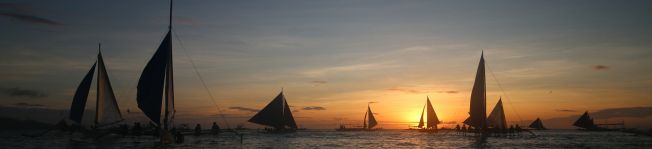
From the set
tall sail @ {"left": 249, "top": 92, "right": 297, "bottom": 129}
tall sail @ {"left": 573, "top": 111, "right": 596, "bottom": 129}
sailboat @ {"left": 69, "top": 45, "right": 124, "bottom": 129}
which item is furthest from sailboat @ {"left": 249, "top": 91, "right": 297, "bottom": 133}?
tall sail @ {"left": 573, "top": 111, "right": 596, "bottom": 129}

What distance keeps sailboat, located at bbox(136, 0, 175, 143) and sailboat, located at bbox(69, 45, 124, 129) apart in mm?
18008

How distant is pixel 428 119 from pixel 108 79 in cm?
8424

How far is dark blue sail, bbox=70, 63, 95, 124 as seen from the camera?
5798cm

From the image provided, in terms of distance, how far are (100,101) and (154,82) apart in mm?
Answer: 19679

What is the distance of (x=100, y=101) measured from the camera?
182ft

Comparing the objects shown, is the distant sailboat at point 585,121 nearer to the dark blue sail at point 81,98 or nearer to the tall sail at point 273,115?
the tall sail at point 273,115

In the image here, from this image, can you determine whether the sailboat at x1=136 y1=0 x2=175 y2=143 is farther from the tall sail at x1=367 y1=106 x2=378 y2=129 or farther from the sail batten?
the tall sail at x1=367 y1=106 x2=378 y2=129

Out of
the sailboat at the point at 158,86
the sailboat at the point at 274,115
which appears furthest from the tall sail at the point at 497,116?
the sailboat at the point at 158,86

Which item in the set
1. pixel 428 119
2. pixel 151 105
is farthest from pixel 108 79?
pixel 428 119

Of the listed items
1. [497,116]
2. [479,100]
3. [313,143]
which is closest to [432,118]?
[497,116]

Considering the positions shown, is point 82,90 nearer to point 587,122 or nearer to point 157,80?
point 157,80

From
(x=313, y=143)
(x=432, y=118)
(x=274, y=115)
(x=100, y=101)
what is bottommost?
(x=313, y=143)

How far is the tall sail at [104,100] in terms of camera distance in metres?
55.2

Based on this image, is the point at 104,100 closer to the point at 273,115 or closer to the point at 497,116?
the point at 273,115
